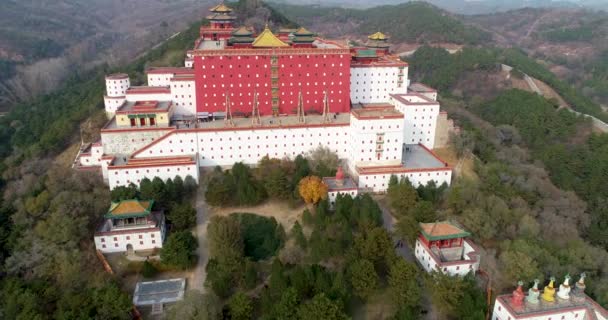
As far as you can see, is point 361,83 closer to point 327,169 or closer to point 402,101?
point 402,101

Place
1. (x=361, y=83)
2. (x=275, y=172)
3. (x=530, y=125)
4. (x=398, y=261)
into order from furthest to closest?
(x=530, y=125) → (x=361, y=83) → (x=275, y=172) → (x=398, y=261)

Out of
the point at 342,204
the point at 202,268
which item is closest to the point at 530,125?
the point at 342,204

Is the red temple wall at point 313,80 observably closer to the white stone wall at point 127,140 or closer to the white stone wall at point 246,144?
the white stone wall at point 246,144

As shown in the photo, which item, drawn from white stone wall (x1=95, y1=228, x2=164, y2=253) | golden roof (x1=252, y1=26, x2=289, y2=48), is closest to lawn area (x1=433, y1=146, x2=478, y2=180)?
golden roof (x1=252, y1=26, x2=289, y2=48)

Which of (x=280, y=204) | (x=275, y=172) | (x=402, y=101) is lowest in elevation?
(x=280, y=204)

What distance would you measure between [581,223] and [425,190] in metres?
17.7

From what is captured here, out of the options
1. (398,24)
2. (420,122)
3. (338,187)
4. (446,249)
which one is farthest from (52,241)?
(398,24)

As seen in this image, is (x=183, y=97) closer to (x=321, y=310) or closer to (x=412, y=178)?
(x=412, y=178)

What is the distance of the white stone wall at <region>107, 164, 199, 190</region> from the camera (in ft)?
114

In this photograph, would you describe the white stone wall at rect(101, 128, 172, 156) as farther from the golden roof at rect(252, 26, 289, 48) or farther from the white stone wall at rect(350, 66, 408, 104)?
the white stone wall at rect(350, 66, 408, 104)

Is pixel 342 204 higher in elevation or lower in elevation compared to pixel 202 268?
higher

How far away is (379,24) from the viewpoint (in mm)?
135250

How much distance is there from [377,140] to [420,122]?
6806 mm

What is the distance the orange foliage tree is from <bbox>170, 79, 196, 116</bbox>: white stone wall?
15.5 meters
